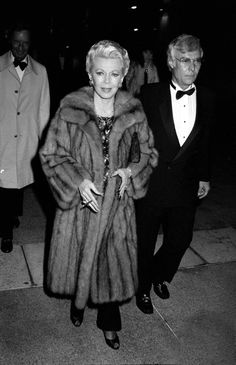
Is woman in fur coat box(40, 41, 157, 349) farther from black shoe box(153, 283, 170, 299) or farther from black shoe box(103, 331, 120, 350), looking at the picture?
black shoe box(153, 283, 170, 299)

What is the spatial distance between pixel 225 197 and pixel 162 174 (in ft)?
11.7

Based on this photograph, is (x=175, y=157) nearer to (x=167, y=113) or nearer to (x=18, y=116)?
(x=167, y=113)

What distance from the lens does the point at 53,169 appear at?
8.39 ft

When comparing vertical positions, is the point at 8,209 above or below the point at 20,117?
below

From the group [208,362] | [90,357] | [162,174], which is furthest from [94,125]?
[208,362]

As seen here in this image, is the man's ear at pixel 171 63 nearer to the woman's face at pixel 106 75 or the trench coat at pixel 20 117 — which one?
the woman's face at pixel 106 75

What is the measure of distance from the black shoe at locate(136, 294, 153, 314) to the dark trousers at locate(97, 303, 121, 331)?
49cm

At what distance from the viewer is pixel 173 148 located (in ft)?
9.93

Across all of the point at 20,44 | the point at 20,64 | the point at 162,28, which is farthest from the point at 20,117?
the point at 162,28

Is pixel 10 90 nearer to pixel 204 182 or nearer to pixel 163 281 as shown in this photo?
pixel 204 182

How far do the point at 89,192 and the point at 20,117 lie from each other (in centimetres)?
184

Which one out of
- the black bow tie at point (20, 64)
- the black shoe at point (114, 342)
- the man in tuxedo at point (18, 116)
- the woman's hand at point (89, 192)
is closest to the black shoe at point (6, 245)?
the man in tuxedo at point (18, 116)

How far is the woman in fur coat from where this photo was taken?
8.09 feet

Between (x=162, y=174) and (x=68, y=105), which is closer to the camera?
(x=68, y=105)
